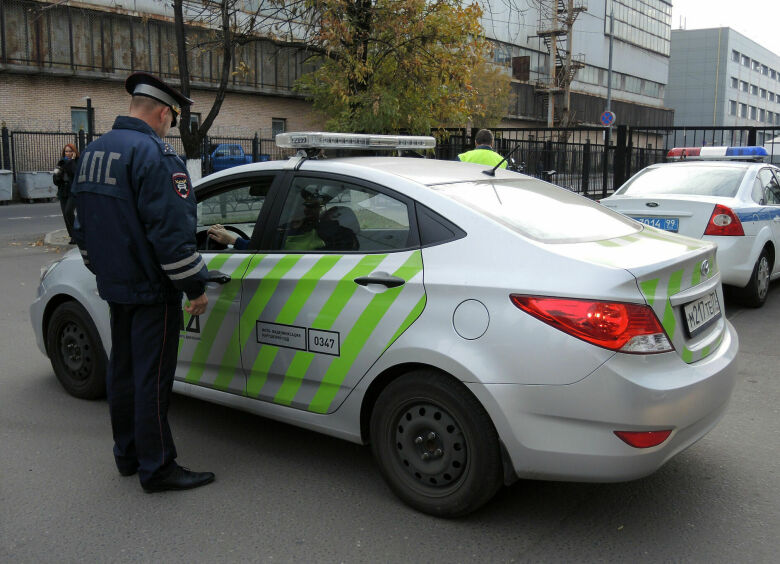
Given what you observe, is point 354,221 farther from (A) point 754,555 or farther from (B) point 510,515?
(A) point 754,555

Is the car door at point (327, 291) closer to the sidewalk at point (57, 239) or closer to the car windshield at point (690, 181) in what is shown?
the car windshield at point (690, 181)

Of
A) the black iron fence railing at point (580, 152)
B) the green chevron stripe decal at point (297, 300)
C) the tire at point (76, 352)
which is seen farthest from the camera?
the black iron fence railing at point (580, 152)

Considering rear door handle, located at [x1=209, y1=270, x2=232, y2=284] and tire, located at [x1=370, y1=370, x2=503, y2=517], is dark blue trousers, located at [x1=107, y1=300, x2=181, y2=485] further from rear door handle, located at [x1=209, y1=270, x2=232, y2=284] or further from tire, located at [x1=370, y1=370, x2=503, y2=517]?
tire, located at [x1=370, y1=370, x2=503, y2=517]

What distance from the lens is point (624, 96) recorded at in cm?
6462

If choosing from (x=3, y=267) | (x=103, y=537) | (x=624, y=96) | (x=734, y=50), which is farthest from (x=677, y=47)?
(x=103, y=537)

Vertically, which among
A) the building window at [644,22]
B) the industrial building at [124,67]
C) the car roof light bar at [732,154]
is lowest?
the car roof light bar at [732,154]

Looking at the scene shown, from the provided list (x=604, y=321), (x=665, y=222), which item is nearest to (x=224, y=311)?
(x=604, y=321)

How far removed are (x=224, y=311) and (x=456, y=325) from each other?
1427mm

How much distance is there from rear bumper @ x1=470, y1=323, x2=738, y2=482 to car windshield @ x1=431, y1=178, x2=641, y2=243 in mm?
675

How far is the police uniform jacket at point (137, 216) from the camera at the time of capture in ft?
11.2

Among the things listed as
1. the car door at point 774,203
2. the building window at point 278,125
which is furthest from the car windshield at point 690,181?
the building window at point 278,125

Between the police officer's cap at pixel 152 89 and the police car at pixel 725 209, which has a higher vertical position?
the police officer's cap at pixel 152 89

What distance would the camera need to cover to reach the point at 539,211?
11.9ft

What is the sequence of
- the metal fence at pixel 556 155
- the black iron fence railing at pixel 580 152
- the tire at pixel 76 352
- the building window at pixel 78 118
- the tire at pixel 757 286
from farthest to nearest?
the building window at pixel 78 118
the metal fence at pixel 556 155
the black iron fence railing at pixel 580 152
the tire at pixel 757 286
the tire at pixel 76 352
